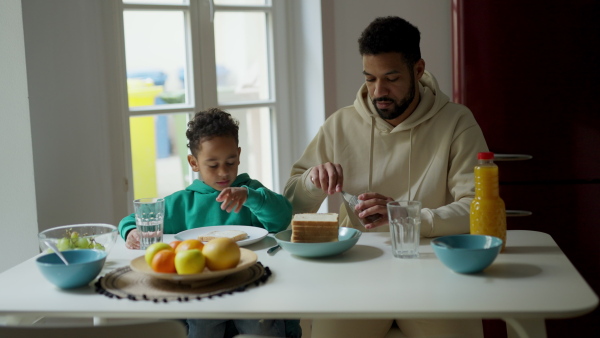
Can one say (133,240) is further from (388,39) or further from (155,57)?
(155,57)

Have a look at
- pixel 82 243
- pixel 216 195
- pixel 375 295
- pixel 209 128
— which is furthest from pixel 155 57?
pixel 375 295

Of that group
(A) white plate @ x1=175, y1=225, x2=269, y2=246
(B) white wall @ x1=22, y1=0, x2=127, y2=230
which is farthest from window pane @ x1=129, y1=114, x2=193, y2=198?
(A) white plate @ x1=175, y1=225, x2=269, y2=246

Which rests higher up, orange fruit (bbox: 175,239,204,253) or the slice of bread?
orange fruit (bbox: 175,239,204,253)

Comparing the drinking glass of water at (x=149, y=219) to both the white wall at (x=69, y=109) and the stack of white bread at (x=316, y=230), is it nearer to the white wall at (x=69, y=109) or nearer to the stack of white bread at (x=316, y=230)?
the stack of white bread at (x=316, y=230)

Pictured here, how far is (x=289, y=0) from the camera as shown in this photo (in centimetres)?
320

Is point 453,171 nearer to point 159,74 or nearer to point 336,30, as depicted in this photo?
point 336,30

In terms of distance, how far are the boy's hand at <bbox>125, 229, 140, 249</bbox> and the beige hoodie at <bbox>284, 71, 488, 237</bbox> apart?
1.86 feet

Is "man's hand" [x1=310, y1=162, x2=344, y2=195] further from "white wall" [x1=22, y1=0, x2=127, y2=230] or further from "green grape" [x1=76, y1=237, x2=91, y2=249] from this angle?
"white wall" [x1=22, y1=0, x2=127, y2=230]

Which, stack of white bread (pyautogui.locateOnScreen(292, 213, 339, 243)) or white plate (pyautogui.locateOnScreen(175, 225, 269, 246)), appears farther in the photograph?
white plate (pyautogui.locateOnScreen(175, 225, 269, 246))

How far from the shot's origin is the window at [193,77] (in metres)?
2.91

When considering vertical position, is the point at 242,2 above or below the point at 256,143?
above

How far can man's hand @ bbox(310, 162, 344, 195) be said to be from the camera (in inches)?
76.6

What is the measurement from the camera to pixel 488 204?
1.62 meters

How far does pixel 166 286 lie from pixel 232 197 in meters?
0.42
